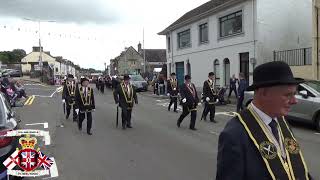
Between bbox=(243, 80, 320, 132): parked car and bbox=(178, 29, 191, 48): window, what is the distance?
25.6 metres

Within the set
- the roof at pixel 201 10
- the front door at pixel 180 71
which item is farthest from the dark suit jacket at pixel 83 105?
the front door at pixel 180 71

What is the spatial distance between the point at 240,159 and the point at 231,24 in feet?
97.7

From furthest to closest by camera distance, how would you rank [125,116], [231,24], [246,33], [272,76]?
[231,24] → [246,33] → [125,116] → [272,76]

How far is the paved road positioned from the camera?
8.54 meters

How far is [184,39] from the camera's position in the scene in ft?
Result: 135

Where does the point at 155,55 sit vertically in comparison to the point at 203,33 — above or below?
above

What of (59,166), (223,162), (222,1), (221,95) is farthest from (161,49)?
(223,162)

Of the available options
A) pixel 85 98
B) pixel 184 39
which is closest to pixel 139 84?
pixel 184 39

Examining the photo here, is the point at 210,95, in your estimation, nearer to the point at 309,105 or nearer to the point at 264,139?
the point at 309,105

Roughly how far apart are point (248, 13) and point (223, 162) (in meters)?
27.4

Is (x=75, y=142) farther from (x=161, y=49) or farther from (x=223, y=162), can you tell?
(x=161, y=49)

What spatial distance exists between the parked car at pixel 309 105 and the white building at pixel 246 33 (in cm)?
1374

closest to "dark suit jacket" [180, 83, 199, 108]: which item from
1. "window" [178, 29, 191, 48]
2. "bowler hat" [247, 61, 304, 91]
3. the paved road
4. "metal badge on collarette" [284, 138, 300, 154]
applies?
the paved road

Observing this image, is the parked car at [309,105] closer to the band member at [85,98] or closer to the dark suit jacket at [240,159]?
the band member at [85,98]
